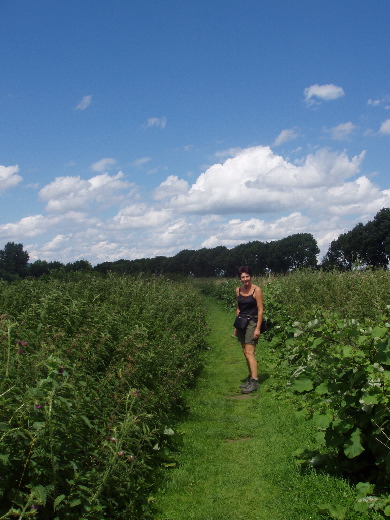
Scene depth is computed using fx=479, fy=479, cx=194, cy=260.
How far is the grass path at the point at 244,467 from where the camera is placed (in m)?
4.29

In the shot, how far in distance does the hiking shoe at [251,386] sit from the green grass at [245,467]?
5.1 inches

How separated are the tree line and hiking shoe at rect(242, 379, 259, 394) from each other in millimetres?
43246

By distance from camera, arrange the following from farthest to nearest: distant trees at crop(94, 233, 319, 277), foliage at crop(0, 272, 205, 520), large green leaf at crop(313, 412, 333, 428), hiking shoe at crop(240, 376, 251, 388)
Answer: distant trees at crop(94, 233, 319, 277), hiking shoe at crop(240, 376, 251, 388), large green leaf at crop(313, 412, 333, 428), foliage at crop(0, 272, 205, 520)

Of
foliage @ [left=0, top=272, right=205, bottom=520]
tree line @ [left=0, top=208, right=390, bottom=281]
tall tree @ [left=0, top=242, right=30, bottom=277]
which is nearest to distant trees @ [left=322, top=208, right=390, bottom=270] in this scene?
tree line @ [left=0, top=208, right=390, bottom=281]

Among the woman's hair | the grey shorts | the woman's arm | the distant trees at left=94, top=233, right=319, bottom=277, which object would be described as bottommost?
the grey shorts

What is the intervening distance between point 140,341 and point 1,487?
3246mm

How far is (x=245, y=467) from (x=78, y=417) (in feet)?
7.69

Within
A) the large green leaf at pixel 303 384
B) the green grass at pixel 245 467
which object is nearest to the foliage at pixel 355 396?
the large green leaf at pixel 303 384

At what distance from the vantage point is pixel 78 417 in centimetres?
376

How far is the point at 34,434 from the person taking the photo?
3.30 meters

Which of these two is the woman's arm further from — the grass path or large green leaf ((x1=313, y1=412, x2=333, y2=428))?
large green leaf ((x1=313, y1=412, x2=333, y2=428))

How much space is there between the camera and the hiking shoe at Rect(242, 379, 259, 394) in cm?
848

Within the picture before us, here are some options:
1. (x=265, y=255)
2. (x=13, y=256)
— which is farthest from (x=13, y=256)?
(x=265, y=255)

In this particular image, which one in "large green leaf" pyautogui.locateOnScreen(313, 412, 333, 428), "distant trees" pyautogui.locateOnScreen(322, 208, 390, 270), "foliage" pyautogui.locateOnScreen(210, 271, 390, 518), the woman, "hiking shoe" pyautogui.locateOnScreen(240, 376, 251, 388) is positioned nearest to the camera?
"foliage" pyautogui.locateOnScreen(210, 271, 390, 518)
